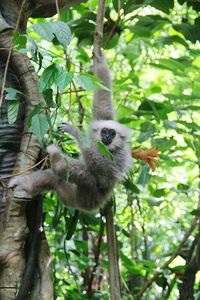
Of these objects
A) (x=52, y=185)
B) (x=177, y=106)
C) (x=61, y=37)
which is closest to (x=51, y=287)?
(x=52, y=185)

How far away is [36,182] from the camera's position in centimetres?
266

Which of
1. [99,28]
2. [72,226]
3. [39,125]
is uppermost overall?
[99,28]

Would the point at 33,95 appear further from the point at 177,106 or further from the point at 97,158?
the point at 177,106

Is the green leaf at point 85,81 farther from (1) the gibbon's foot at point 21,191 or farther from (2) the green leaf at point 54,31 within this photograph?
(1) the gibbon's foot at point 21,191

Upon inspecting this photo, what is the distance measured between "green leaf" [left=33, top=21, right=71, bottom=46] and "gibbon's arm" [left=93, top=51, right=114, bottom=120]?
1.26m

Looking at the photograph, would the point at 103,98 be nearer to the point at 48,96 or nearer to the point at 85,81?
the point at 48,96

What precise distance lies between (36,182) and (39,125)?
36.7 inches

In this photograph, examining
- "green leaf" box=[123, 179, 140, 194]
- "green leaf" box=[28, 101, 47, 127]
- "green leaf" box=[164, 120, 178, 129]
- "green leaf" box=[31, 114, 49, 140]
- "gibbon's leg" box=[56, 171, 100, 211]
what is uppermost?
"green leaf" box=[164, 120, 178, 129]

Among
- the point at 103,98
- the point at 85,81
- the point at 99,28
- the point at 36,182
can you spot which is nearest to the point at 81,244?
the point at 36,182

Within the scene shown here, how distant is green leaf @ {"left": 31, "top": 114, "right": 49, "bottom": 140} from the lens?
1.77 m

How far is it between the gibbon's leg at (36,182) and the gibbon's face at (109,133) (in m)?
0.50

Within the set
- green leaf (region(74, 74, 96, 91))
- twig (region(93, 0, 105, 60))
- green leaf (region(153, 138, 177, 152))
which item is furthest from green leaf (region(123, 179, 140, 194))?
green leaf (region(74, 74, 96, 91))

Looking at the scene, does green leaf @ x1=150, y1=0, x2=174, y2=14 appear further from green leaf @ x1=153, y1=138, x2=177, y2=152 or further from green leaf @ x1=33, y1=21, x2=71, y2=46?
green leaf @ x1=33, y1=21, x2=71, y2=46

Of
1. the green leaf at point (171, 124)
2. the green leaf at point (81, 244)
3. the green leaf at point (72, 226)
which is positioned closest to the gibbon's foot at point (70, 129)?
the green leaf at point (72, 226)
